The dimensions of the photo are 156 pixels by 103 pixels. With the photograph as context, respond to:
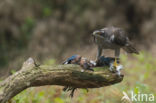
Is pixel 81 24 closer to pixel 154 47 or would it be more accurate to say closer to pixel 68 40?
pixel 68 40

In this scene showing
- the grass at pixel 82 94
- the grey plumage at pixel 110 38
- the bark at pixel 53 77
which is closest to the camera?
the bark at pixel 53 77

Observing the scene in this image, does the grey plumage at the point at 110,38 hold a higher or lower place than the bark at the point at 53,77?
higher

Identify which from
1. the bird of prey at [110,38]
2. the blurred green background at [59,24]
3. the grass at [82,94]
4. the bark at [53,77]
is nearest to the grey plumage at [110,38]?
the bird of prey at [110,38]

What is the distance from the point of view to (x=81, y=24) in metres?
7.58

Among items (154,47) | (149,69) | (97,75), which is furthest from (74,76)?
(154,47)

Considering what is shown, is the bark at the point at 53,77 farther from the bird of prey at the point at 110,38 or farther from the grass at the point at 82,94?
the grass at the point at 82,94

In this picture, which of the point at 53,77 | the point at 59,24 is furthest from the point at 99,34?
the point at 59,24

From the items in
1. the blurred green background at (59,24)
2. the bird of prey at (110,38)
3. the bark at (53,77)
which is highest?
the blurred green background at (59,24)

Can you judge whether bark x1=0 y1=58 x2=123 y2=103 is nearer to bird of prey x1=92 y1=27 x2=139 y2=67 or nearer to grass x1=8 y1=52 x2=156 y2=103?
A: bird of prey x1=92 y1=27 x2=139 y2=67

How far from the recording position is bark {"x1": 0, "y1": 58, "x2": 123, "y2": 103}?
7.59 ft

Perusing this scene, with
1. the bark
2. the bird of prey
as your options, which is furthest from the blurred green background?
the bark

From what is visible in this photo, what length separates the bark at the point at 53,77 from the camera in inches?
91.0

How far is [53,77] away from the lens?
2492 mm

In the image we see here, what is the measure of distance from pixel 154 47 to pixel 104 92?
3.17m
